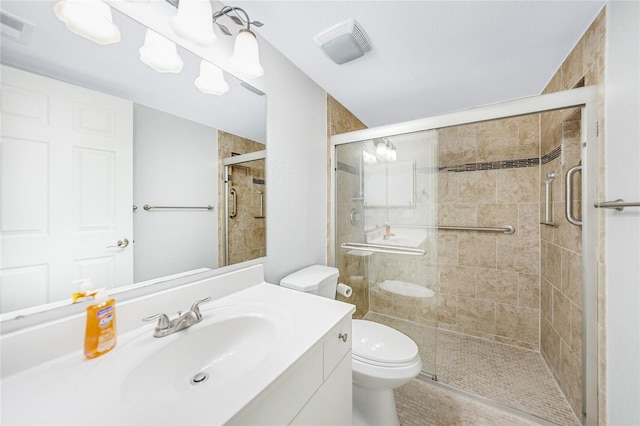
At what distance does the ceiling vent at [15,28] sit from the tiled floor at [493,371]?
213 centimetres

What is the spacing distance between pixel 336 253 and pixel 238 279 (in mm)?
944

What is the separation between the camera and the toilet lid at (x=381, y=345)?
114cm

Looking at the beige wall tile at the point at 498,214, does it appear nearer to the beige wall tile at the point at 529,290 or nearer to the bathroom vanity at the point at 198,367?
the beige wall tile at the point at 529,290

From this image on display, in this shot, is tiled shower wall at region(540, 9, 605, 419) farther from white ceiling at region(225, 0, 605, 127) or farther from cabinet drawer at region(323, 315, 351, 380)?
cabinet drawer at region(323, 315, 351, 380)

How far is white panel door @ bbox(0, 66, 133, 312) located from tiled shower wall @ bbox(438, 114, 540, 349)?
226cm

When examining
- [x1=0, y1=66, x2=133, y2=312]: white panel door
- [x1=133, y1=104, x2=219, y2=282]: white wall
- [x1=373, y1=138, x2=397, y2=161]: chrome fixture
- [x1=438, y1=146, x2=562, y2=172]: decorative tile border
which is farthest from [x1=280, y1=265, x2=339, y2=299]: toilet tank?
[x1=438, y1=146, x2=562, y2=172]: decorative tile border

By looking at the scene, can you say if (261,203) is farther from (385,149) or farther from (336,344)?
(385,149)

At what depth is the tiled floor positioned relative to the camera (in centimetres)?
135

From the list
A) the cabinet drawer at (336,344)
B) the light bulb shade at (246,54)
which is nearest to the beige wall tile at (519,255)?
the cabinet drawer at (336,344)

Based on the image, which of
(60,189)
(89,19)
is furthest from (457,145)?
(60,189)

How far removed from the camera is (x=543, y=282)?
1797 mm

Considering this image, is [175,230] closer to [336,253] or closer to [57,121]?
[57,121]

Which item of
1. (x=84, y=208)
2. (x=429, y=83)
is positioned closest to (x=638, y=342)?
Result: (x=429, y=83)

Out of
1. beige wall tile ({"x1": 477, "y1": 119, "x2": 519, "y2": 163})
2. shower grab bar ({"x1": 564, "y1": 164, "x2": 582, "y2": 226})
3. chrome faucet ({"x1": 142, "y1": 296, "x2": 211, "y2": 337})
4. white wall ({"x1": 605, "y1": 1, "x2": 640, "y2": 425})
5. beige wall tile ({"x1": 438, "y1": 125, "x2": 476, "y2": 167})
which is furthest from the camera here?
beige wall tile ({"x1": 438, "y1": 125, "x2": 476, "y2": 167})
